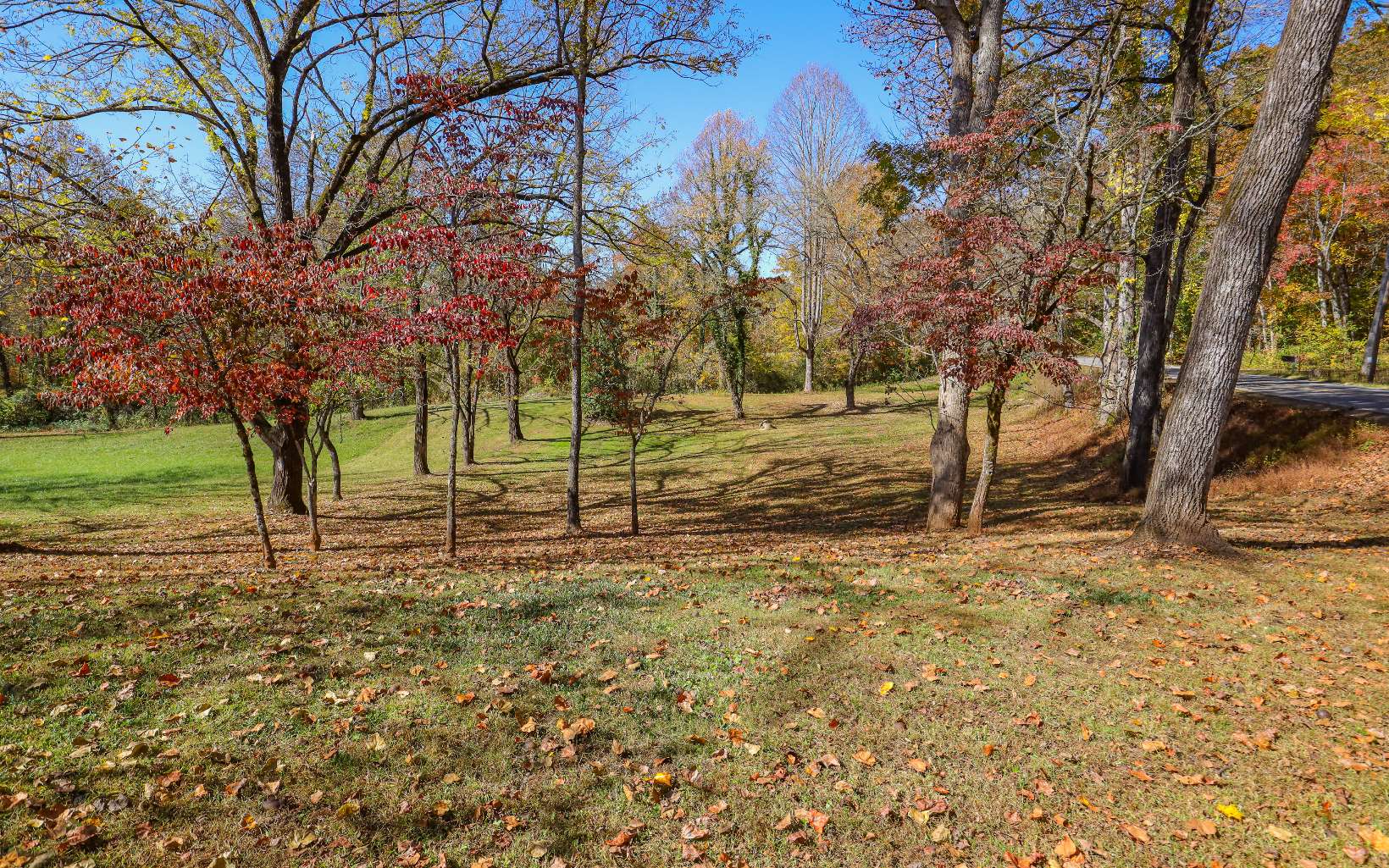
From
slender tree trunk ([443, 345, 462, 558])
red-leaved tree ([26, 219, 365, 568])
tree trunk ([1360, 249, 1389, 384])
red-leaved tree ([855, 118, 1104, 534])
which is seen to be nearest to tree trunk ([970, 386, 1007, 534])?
red-leaved tree ([855, 118, 1104, 534])

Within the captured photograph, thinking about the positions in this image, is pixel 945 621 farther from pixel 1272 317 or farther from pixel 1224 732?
pixel 1272 317

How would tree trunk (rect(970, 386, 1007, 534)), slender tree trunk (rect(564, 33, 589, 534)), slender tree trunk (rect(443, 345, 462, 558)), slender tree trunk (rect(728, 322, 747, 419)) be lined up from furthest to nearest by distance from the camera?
1. slender tree trunk (rect(728, 322, 747, 419))
2. slender tree trunk (rect(564, 33, 589, 534))
3. tree trunk (rect(970, 386, 1007, 534))
4. slender tree trunk (rect(443, 345, 462, 558))

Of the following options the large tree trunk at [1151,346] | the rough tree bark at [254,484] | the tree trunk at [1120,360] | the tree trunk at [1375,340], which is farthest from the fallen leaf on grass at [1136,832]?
the tree trunk at [1375,340]

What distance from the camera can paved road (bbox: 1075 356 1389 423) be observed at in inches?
481

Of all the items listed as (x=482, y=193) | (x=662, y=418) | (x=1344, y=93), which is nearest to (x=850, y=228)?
(x=662, y=418)

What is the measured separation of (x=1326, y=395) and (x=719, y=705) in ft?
58.5

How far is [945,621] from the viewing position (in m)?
5.77

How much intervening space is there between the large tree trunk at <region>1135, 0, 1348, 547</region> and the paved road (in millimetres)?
8344

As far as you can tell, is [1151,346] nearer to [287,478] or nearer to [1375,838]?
[1375,838]

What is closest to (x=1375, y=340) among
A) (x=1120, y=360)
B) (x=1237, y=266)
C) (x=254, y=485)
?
(x=1120, y=360)

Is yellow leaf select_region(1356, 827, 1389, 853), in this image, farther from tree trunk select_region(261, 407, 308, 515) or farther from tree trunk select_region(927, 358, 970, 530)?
tree trunk select_region(261, 407, 308, 515)

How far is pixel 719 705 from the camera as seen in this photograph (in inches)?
179

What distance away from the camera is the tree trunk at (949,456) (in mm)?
9750

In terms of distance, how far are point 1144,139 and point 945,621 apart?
8094mm
